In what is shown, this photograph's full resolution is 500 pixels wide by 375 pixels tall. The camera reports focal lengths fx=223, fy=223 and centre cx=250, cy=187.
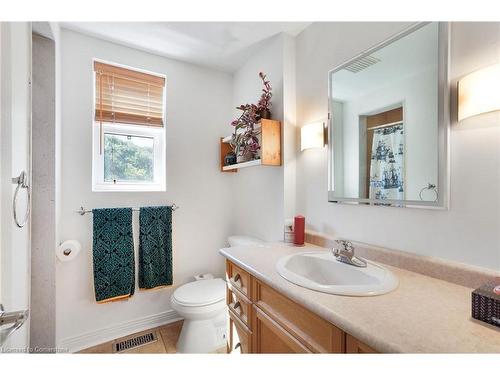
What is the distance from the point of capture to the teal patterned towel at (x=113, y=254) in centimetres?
163

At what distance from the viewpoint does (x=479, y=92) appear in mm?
761

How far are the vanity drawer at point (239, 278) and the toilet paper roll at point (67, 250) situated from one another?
1081 millimetres

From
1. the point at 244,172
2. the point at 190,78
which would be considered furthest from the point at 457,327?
the point at 190,78

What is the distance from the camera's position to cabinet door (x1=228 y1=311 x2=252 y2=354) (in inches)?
43.5

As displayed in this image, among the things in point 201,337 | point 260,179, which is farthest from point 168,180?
point 201,337

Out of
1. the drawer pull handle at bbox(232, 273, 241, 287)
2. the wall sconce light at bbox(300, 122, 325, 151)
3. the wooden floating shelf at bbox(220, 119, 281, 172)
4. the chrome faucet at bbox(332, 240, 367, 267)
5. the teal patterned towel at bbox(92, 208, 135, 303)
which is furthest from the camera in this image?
the teal patterned towel at bbox(92, 208, 135, 303)

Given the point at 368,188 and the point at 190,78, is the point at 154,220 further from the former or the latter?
the point at 368,188

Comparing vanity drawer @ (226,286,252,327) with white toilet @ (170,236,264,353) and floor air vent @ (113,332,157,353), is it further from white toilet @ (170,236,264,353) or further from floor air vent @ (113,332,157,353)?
floor air vent @ (113,332,157,353)

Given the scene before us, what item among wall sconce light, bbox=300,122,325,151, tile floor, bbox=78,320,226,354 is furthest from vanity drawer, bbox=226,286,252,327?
wall sconce light, bbox=300,122,325,151

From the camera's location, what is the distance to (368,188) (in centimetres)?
117

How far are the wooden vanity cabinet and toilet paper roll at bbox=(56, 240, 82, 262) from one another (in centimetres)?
108

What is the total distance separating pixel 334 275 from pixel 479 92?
0.91 metres

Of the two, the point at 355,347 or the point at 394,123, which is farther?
the point at 394,123

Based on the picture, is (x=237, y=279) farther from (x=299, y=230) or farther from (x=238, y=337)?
(x=299, y=230)
